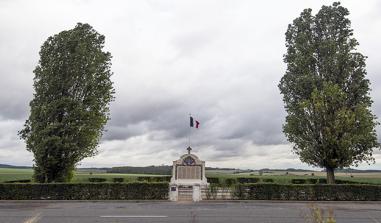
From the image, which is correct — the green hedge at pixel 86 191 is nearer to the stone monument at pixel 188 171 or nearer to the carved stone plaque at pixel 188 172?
the stone monument at pixel 188 171

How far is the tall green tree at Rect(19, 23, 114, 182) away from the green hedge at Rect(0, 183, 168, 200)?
3.98 metres

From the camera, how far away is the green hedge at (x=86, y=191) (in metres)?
27.0

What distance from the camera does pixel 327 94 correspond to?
1281 inches

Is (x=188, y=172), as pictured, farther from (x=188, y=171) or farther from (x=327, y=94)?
(x=327, y=94)

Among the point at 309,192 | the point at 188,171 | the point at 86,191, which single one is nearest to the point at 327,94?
the point at 309,192

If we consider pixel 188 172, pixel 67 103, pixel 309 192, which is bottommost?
pixel 309 192

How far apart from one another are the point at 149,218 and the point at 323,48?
939 inches

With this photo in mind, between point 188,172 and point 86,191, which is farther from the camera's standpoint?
point 188,172

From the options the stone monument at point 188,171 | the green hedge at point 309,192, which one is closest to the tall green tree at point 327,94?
the green hedge at point 309,192

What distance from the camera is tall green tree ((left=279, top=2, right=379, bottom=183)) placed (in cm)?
3212

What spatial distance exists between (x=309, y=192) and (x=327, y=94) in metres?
9.04

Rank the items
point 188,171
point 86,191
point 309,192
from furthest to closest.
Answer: point 188,171 < point 86,191 < point 309,192

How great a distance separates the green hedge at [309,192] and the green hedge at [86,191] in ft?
17.9

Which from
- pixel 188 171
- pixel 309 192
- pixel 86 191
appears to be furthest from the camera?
pixel 188 171
